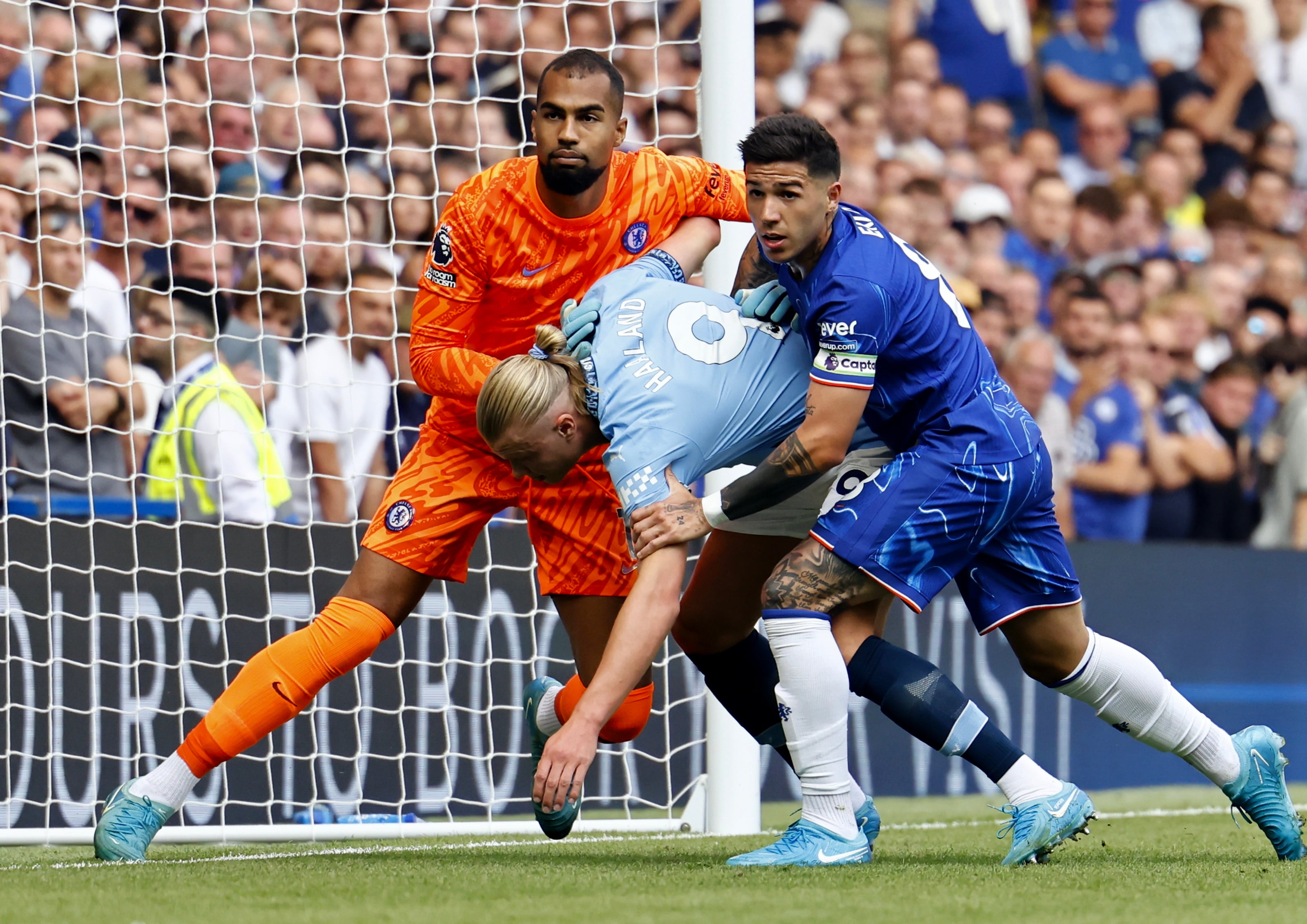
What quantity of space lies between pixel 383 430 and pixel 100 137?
59.2 inches

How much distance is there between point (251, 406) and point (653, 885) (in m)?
3.14

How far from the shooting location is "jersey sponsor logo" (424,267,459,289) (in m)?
4.15

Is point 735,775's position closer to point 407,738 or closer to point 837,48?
point 407,738

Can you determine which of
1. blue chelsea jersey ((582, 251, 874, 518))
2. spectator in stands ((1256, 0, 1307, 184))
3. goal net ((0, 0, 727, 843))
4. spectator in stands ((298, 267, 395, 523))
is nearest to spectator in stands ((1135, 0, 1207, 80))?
spectator in stands ((1256, 0, 1307, 184))

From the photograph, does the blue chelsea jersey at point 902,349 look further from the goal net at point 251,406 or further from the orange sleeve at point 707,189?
the goal net at point 251,406

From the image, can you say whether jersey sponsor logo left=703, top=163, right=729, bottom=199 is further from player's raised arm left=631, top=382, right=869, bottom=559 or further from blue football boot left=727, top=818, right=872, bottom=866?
blue football boot left=727, top=818, right=872, bottom=866

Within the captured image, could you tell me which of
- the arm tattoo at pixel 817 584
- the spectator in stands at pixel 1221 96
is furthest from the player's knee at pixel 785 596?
the spectator in stands at pixel 1221 96

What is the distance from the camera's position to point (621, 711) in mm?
4438

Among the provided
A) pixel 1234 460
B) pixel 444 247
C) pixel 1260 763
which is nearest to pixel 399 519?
pixel 444 247

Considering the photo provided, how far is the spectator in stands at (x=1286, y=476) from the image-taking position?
8.22 m

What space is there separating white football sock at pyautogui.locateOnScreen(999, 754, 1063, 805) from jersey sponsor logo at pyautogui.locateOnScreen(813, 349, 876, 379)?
0.94 meters

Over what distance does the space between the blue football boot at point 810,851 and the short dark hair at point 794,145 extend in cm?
141

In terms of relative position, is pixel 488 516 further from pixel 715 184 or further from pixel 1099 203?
pixel 1099 203

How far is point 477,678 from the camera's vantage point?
580cm
